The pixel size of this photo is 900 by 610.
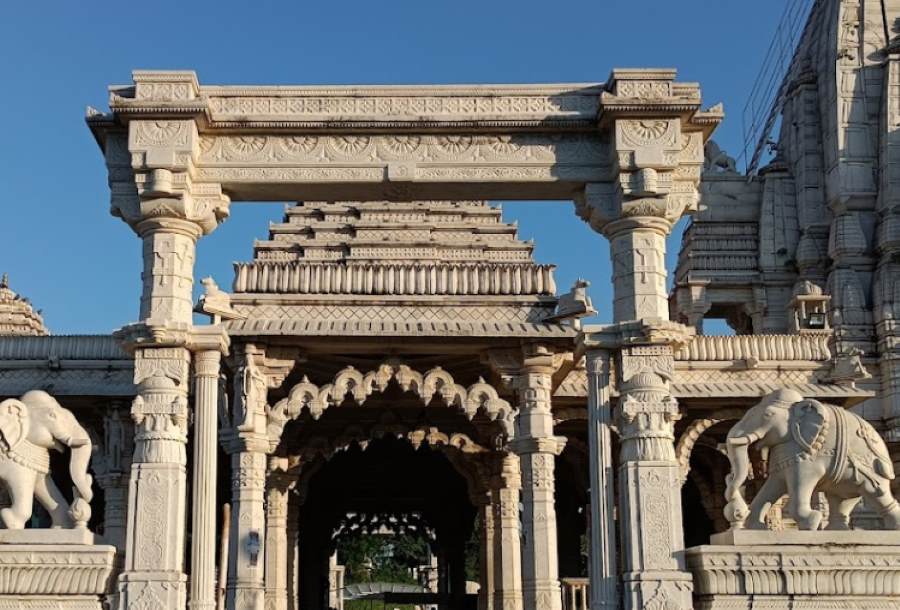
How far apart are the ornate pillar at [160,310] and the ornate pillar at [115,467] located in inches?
243

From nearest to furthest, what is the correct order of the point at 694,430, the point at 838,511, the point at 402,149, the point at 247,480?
the point at 838,511 → the point at 402,149 → the point at 247,480 → the point at 694,430

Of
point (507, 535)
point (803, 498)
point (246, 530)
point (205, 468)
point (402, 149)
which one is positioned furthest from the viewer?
point (507, 535)

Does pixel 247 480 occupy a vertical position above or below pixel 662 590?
above

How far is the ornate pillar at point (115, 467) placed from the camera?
19203 mm

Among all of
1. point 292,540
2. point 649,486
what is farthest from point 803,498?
point 292,540

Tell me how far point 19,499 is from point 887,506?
934 cm

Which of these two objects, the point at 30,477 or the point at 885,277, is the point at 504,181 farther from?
the point at 885,277

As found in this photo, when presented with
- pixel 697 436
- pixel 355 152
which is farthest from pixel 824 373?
pixel 355 152

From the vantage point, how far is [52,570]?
40.8 feet

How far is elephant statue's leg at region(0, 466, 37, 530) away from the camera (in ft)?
41.8

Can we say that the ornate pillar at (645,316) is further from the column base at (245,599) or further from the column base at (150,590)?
the column base at (245,599)

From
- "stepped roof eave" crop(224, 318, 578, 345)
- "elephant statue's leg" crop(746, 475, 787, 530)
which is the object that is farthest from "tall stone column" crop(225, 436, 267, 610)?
"elephant statue's leg" crop(746, 475, 787, 530)

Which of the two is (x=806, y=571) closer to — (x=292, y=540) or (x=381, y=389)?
(x=381, y=389)

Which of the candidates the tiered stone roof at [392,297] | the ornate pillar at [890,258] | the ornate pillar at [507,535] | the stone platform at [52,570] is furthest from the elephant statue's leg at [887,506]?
the ornate pillar at [890,258]
